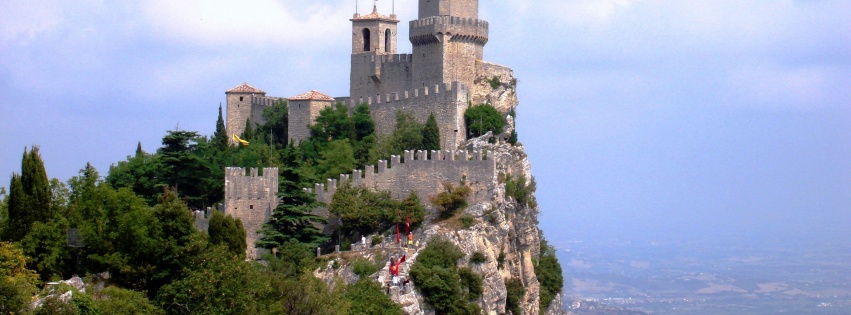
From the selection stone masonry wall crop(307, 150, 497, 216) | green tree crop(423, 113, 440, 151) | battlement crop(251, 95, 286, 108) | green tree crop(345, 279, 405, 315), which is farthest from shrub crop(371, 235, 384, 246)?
Result: battlement crop(251, 95, 286, 108)

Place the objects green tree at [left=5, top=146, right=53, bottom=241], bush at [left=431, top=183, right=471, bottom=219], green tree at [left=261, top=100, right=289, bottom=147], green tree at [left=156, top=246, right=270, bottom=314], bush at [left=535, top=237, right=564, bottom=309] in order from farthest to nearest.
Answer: green tree at [left=261, top=100, right=289, bottom=147], bush at [left=535, top=237, right=564, bottom=309], bush at [left=431, top=183, right=471, bottom=219], green tree at [left=5, top=146, right=53, bottom=241], green tree at [left=156, top=246, right=270, bottom=314]

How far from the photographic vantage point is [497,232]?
A: 58562 millimetres

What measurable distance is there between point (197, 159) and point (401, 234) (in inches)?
360

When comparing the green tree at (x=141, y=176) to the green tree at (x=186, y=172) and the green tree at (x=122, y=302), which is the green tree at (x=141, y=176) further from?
the green tree at (x=122, y=302)

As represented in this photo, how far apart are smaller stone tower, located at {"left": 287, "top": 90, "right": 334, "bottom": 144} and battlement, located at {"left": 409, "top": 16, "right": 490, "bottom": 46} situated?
186 inches

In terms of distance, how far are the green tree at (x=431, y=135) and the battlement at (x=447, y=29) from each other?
4.72 meters

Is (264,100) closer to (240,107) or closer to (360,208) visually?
(240,107)

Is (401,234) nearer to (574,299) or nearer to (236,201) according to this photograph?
(236,201)

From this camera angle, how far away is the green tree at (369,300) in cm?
5056

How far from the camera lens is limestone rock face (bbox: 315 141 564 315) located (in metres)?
54.6

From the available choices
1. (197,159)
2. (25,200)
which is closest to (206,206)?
(197,159)

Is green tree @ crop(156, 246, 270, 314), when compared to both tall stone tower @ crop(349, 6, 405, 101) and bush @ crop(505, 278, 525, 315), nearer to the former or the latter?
bush @ crop(505, 278, 525, 315)

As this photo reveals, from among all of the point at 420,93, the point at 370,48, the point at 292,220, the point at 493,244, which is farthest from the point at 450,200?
the point at 370,48

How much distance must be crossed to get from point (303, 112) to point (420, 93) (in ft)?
18.9
